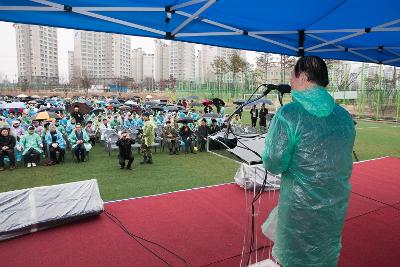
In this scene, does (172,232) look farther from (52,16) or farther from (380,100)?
(380,100)

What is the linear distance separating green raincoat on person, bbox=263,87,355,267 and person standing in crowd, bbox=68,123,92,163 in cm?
914

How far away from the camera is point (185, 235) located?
4.23m

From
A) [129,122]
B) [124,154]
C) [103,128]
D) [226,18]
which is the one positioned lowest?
[124,154]

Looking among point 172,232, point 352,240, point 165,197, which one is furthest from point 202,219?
point 352,240

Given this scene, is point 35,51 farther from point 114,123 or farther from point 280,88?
point 280,88

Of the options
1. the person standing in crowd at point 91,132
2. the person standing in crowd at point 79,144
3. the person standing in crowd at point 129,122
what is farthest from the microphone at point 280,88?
the person standing in crowd at point 129,122

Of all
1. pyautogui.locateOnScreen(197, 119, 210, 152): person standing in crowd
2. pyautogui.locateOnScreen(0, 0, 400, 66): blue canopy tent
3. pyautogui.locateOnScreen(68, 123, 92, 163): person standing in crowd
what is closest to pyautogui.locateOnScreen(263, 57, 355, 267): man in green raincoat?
pyautogui.locateOnScreen(0, 0, 400, 66): blue canopy tent

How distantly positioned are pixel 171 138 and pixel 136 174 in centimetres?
344

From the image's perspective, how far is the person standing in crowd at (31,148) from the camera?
9.22 metres

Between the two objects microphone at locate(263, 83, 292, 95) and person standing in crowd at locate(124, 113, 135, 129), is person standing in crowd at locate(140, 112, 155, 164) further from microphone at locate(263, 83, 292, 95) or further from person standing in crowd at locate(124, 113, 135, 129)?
microphone at locate(263, 83, 292, 95)

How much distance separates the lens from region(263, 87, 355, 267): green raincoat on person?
163 cm

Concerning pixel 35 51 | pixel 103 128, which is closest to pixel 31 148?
pixel 103 128

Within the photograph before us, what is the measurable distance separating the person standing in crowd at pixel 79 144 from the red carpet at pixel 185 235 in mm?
4987

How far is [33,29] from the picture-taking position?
242 feet
